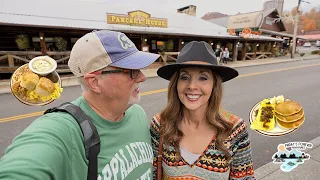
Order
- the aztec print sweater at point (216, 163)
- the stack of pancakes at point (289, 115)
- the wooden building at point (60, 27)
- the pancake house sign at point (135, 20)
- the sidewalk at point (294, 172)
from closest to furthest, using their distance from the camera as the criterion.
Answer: the aztec print sweater at point (216, 163) → the stack of pancakes at point (289, 115) → the sidewalk at point (294, 172) → the wooden building at point (60, 27) → the pancake house sign at point (135, 20)

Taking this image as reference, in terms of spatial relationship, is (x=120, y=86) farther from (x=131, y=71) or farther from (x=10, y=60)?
(x=10, y=60)

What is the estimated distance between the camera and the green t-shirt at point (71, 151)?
0.88m

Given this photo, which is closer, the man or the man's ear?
the man

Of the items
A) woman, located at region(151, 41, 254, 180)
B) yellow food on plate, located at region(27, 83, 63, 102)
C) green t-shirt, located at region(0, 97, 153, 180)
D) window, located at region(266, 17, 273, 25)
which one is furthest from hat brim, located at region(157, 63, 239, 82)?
window, located at region(266, 17, 273, 25)

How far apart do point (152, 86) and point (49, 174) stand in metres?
9.04

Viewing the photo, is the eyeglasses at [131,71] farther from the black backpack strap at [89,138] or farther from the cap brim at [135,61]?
the black backpack strap at [89,138]

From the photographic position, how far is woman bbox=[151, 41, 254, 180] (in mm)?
1567

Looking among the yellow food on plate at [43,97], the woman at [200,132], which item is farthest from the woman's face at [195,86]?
the yellow food on plate at [43,97]

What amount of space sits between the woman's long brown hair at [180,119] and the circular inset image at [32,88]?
172 cm

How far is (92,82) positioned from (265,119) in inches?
77.0

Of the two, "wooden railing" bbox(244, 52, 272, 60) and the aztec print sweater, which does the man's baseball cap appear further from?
"wooden railing" bbox(244, 52, 272, 60)

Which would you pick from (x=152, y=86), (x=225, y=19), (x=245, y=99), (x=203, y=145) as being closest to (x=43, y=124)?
(x=203, y=145)

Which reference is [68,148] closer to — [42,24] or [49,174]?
[49,174]

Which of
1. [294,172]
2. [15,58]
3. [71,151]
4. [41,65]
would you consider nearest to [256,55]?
[15,58]
